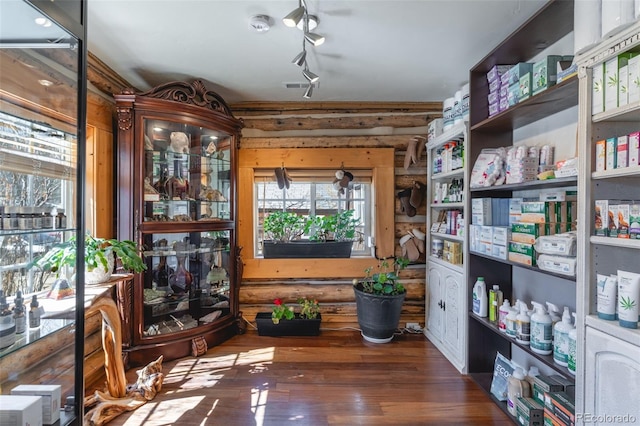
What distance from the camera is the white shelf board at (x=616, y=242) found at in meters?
1.24

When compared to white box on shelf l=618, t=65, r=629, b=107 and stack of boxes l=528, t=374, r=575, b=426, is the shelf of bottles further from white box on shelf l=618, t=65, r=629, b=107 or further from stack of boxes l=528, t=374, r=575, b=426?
white box on shelf l=618, t=65, r=629, b=107

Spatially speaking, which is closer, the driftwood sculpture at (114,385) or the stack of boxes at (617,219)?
the stack of boxes at (617,219)

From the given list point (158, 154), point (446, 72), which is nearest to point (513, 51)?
point (446, 72)

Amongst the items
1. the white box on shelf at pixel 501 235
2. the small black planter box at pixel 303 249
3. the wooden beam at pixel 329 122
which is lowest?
the small black planter box at pixel 303 249

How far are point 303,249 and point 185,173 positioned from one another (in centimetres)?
141

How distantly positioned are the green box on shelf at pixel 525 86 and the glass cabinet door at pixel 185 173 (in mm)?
2471

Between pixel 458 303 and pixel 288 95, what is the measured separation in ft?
8.40

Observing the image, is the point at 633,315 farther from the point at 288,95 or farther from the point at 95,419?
the point at 288,95

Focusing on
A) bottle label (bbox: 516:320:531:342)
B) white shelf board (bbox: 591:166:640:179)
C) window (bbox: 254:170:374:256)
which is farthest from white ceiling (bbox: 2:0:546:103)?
bottle label (bbox: 516:320:531:342)

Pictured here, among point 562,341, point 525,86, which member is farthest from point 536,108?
point 562,341

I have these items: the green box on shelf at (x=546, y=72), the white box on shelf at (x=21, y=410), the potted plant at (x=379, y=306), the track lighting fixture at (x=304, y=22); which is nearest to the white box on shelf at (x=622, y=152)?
the green box on shelf at (x=546, y=72)

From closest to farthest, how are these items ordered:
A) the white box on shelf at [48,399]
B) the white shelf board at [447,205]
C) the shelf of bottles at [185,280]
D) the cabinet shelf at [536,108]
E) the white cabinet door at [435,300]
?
1. the white box on shelf at [48,399]
2. the cabinet shelf at [536,108]
3. the white shelf board at [447,205]
4. the shelf of bottles at [185,280]
5. the white cabinet door at [435,300]

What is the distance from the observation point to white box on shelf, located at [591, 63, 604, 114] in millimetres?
1406

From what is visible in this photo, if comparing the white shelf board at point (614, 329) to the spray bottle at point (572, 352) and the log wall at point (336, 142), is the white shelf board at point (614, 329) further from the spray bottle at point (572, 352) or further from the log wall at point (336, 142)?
the log wall at point (336, 142)
